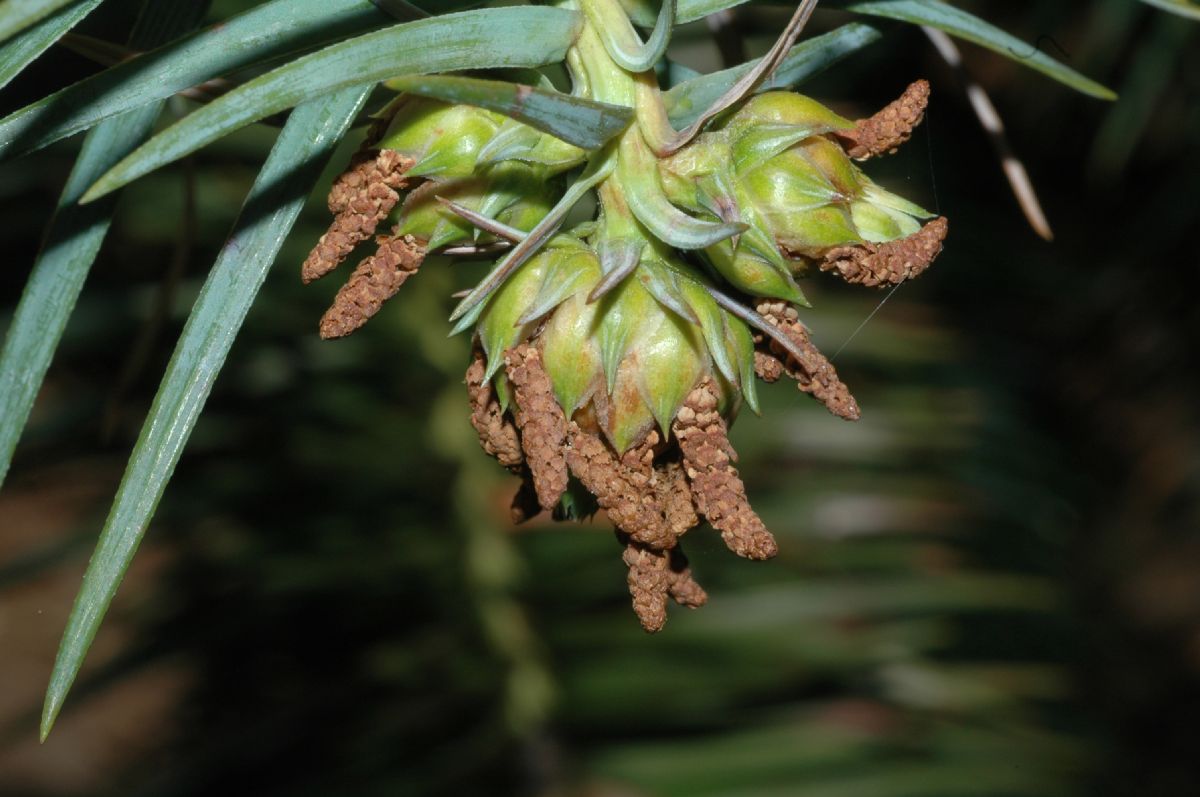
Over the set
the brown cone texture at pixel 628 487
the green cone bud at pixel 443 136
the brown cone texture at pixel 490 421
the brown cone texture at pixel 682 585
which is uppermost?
the green cone bud at pixel 443 136

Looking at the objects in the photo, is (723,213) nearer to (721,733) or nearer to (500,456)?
(500,456)

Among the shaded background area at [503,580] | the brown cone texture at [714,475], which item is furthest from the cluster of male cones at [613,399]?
the shaded background area at [503,580]

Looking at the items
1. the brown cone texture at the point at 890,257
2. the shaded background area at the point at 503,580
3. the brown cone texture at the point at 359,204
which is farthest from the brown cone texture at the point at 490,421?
the shaded background area at the point at 503,580

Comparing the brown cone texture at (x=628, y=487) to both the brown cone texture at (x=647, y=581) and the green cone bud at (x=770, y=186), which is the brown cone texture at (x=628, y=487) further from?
the green cone bud at (x=770, y=186)

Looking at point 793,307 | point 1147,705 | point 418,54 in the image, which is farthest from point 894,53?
point 1147,705

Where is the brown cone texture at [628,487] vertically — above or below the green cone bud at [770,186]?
below

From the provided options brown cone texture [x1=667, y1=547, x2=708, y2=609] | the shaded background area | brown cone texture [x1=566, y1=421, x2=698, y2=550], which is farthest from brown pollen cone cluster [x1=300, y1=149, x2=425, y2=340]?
the shaded background area

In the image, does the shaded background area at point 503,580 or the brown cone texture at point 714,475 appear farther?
the shaded background area at point 503,580
